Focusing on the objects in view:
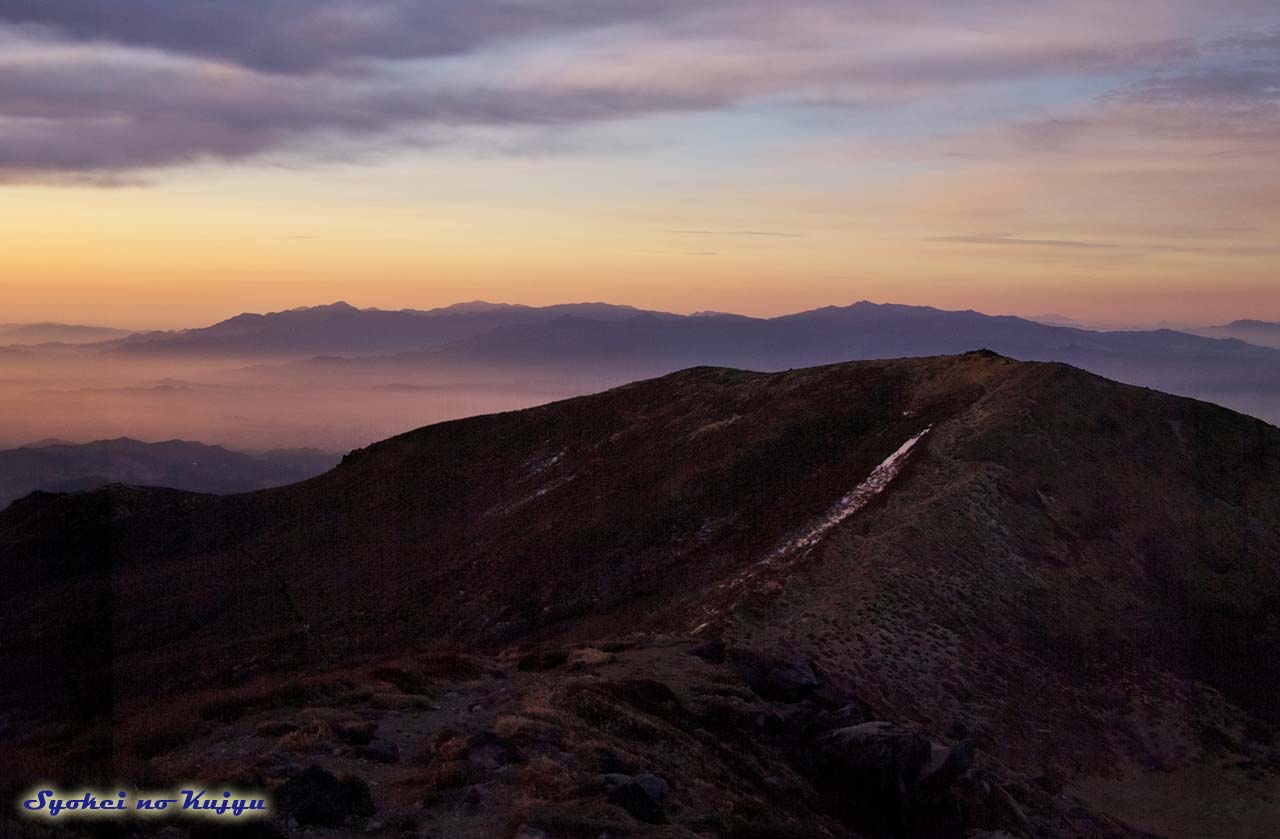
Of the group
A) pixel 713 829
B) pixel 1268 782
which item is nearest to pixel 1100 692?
pixel 1268 782

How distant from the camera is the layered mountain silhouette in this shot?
16391mm

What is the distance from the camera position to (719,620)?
29.8 m

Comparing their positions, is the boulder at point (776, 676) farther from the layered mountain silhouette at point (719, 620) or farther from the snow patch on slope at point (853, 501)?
the snow patch on slope at point (853, 501)

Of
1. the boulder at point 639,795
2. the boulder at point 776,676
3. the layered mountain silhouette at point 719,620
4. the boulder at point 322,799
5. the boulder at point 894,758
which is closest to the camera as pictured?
the boulder at point 322,799

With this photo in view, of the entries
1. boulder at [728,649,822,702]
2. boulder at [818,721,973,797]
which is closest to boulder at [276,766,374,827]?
boulder at [818,721,973,797]

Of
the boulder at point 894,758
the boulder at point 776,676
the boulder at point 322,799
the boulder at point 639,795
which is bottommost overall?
the boulder at point 894,758

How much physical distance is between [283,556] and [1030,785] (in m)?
43.7

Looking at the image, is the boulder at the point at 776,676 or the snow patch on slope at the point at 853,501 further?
the snow patch on slope at the point at 853,501

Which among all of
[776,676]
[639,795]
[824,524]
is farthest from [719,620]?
[639,795]

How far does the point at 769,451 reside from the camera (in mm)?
48406

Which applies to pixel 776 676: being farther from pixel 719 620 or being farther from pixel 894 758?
pixel 719 620

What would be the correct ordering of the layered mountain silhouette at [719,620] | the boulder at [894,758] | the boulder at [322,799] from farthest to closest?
the boulder at [894,758], the layered mountain silhouette at [719,620], the boulder at [322,799]

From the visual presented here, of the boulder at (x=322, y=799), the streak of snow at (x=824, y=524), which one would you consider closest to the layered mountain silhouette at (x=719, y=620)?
the boulder at (x=322, y=799)

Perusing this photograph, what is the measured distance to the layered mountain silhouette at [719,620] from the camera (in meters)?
16.4
